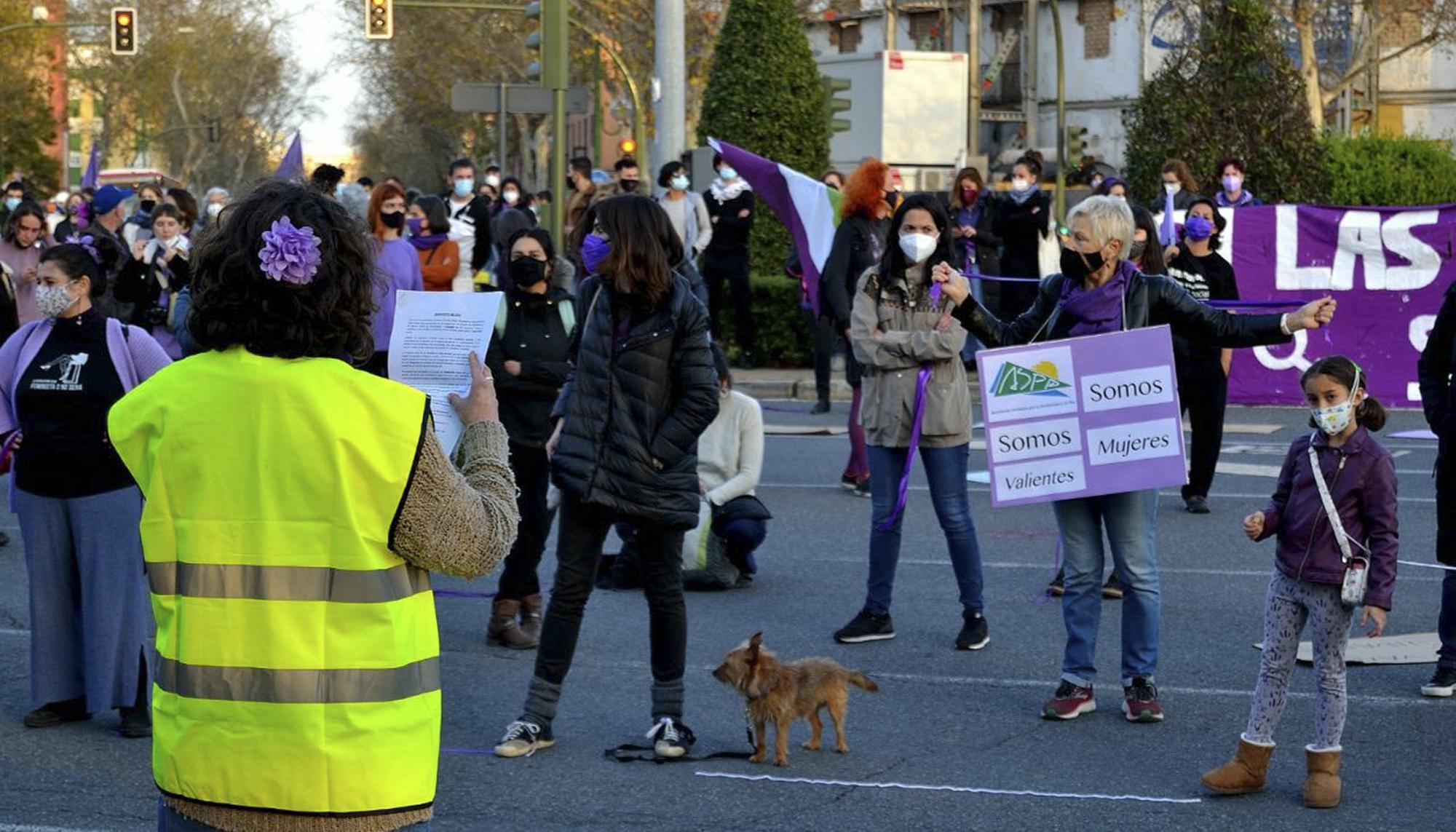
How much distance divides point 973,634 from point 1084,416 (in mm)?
1529

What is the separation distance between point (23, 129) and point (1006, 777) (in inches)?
2442

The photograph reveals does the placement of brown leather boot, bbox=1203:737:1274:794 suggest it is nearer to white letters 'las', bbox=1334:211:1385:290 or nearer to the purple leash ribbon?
the purple leash ribbon

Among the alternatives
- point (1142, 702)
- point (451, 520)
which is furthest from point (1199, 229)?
point (451, 520)

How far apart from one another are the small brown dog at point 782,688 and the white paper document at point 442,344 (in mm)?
1190

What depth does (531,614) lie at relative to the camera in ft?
29.3

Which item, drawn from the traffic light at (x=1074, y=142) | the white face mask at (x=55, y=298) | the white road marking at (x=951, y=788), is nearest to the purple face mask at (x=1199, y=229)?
the white road marking at (x=951, y=788)

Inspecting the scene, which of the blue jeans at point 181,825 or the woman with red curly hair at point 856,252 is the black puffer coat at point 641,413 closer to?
the blue jeans at point 181,825

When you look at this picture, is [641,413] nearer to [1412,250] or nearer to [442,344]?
[442,344]

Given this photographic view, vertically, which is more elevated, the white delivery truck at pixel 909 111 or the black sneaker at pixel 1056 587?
→ the white delivery truck at pixel 909 111

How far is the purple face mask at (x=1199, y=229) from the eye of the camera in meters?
11.8

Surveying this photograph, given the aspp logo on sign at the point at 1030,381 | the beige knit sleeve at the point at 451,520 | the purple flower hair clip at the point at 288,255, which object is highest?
the purple flower hair clip at the point at 288,255

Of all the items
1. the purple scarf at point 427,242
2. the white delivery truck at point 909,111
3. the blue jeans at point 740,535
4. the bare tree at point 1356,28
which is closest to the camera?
the blue jeans at point 740,535

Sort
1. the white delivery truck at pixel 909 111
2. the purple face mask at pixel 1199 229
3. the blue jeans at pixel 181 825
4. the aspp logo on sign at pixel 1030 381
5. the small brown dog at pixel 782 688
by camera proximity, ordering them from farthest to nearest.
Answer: the white delivery truck at pixel 909 111
the purple face mask at pixel 1199 229
the aspp logo on sign at pixel 1030 381
the small brown dog at pixel 782 688
the blue jeans at pixel 181 825

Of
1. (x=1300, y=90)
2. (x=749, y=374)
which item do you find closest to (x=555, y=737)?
(x=749, y=374)
